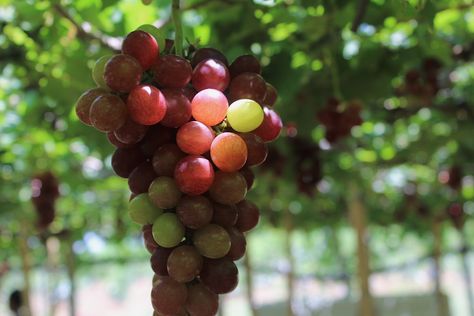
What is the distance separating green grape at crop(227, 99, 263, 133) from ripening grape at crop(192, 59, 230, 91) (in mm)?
39

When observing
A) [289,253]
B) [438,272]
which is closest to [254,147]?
[289,253]

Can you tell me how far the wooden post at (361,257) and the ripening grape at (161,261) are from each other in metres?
2.07

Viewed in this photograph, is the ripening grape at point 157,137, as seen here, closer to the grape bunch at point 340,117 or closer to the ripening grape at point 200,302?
the ripening grape at point 200,302

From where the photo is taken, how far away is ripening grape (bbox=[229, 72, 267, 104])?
0.66 m

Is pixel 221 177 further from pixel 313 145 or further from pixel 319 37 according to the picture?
pixel 313 145

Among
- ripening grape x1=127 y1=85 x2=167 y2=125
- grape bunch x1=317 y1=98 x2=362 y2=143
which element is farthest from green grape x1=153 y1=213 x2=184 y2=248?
grape bunch x1=317 y1=98 x2=362 y2=143

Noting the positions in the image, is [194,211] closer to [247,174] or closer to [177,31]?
[247,174]

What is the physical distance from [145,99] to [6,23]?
3.78 feet

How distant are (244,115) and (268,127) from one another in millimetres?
70

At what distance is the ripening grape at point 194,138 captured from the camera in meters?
0.60

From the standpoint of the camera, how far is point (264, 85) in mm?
671

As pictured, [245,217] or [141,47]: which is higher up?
[141,47]

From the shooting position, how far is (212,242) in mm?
601

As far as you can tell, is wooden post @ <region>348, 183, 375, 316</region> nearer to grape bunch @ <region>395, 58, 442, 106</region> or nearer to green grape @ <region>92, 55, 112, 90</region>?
grape bunch @ <region>395, 58, 442, 106</region>
